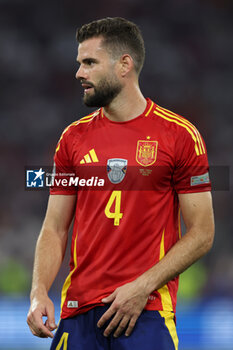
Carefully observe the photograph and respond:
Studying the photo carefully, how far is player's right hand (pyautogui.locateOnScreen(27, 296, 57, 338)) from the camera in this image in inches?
82.5

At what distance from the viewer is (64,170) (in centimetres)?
248

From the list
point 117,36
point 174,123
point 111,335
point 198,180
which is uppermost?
point 117,36

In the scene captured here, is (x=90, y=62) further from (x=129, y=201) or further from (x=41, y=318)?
(x=41, y=318)

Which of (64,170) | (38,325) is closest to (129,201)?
(64,170)

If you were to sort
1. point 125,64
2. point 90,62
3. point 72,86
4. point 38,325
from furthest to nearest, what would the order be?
point 72,86 < point 125,64 < point 90,62 < point 38,325

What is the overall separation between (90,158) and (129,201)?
0.27 meters

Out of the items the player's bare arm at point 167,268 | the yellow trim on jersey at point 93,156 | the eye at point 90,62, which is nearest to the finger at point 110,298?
the player's bare arm at point 167,268

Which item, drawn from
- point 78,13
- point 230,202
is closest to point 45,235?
point 230,202

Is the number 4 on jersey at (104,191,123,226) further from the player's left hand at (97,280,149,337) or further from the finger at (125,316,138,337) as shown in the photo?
the finger at (125,316,138,337)

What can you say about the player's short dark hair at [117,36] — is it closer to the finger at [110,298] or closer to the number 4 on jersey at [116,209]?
the number 4 on jersey at [116,209]

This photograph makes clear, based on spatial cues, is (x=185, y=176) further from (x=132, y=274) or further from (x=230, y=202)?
(x=230, y=202)

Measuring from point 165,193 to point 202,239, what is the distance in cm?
24

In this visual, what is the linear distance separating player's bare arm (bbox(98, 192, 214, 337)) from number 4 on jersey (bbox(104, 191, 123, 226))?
24 centimetres

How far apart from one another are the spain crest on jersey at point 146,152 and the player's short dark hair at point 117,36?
42 cm
